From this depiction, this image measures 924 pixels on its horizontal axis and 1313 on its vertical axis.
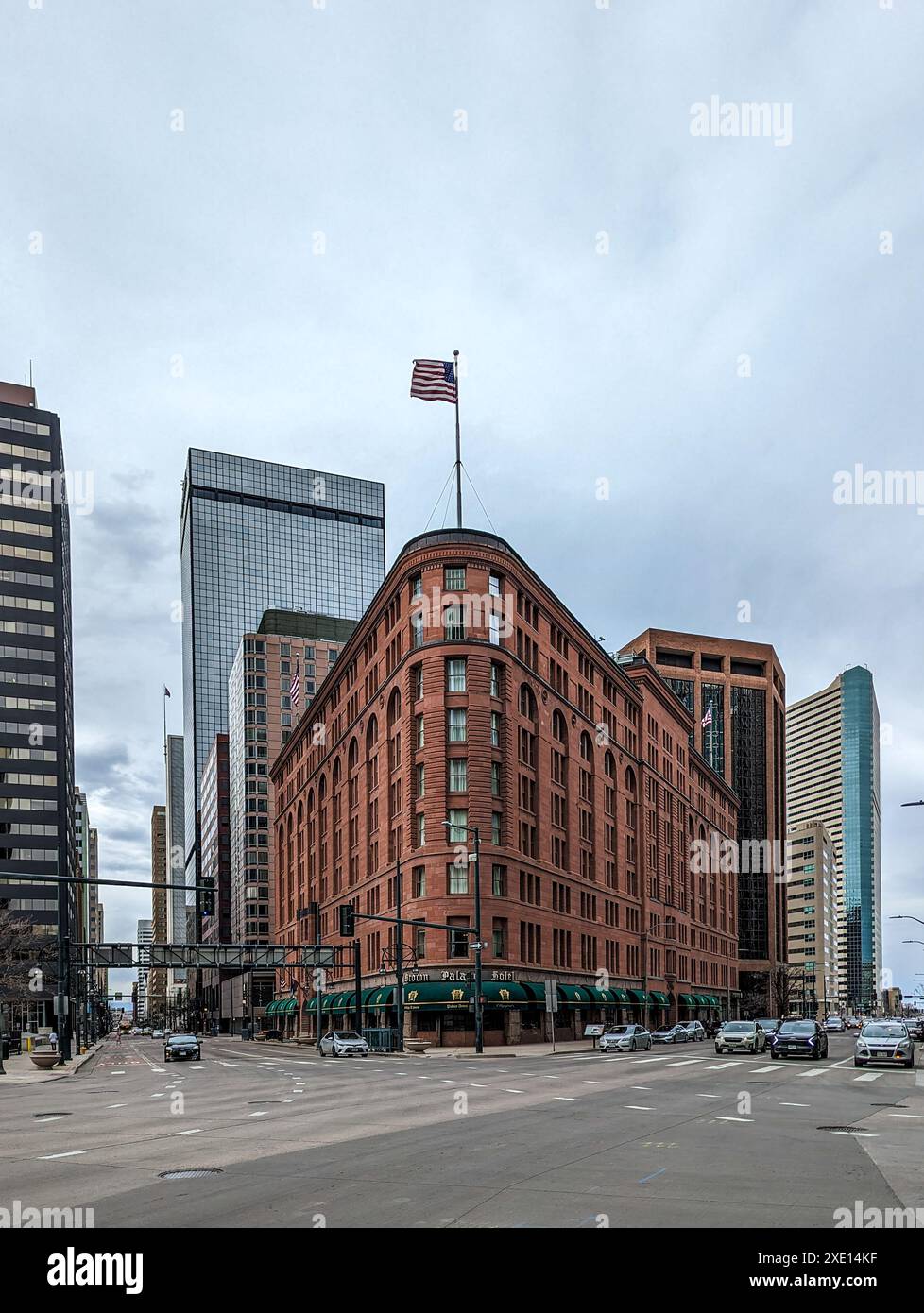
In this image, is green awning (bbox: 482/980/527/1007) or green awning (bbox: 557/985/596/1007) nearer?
green awning (bbox: 482/980/527/1007)

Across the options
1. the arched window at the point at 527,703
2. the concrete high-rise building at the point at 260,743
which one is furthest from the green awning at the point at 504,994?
the concrete high-rise building at the point at 260,743

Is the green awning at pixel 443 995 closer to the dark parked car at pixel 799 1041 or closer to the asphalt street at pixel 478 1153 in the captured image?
the dark parked car at pixel 799 1041

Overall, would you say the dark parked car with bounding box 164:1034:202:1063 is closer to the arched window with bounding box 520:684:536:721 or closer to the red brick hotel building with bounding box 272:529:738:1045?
the red brick hotel building with bounding box 272:529:738:1045

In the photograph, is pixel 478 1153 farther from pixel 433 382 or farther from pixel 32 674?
pixel 32 674

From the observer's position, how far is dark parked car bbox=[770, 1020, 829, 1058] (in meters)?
44.1

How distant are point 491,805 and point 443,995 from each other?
457 inches

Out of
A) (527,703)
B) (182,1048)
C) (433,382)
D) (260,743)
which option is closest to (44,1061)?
(182,1048)

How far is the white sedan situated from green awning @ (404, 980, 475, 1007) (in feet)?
23.4

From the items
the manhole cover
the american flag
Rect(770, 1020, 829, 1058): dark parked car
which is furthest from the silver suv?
the manhole cover

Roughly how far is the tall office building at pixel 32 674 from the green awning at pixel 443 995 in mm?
78242

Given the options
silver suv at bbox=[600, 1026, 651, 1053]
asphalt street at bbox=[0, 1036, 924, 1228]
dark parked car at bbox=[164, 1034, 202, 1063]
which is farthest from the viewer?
dark parked car at bbox=[164, 1034, 202, 1063]

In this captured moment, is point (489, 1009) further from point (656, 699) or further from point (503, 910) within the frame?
point (656, 699)

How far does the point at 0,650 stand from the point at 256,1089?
117 metres

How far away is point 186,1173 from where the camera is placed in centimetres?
1389
